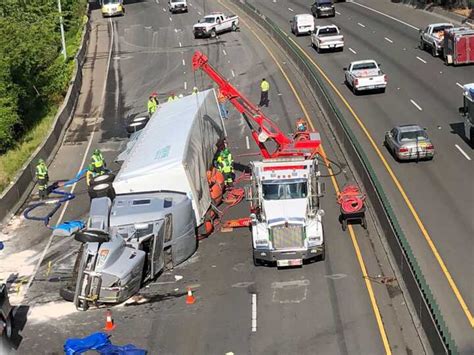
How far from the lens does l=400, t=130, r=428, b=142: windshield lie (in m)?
34.9

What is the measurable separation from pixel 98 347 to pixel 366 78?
1169 inches

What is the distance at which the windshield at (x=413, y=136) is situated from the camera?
34.9 meters

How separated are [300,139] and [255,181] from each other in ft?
22.2

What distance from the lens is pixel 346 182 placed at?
33.8 m

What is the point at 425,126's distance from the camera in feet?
132

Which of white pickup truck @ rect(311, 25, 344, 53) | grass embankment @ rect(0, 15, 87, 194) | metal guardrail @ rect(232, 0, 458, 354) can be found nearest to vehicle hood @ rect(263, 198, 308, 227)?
metal guardrail @ rect(232, 0, 458, 354)

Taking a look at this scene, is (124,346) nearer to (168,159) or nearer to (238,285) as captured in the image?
(238,285)

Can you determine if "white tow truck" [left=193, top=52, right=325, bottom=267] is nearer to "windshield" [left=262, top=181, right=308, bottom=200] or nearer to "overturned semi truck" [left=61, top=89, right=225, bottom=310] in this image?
"windshield" [left=262, top=181, right=308, bottom=200]

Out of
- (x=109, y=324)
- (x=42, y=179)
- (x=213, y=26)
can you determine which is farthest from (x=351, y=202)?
(x=213, y=26)

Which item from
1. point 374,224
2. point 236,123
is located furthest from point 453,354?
point 236,123

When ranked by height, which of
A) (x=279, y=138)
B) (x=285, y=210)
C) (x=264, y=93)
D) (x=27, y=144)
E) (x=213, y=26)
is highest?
(x=279, y=138)

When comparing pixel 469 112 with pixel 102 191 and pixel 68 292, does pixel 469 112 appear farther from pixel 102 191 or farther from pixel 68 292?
pixel 68 292

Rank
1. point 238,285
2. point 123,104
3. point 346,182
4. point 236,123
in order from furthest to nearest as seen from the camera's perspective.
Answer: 1. point 123,104
2. point 236,123
3. point 346,182
4. point 238,285

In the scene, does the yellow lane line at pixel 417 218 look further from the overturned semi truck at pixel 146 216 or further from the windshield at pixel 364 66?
the overturned semi truck at pixel 146 216
